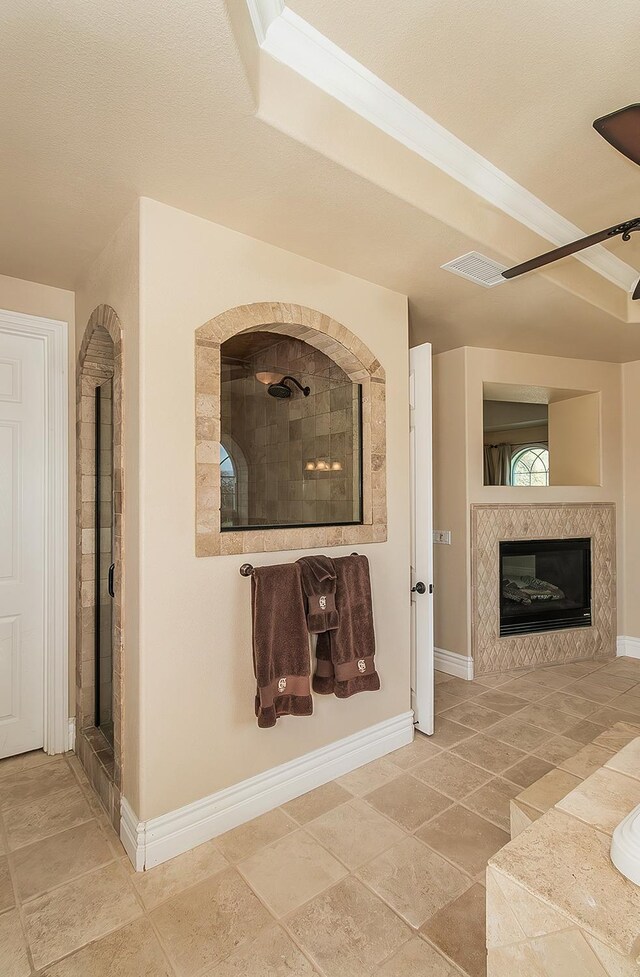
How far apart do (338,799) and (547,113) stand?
282 cm

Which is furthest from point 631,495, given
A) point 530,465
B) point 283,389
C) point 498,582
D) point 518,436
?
point 283,389

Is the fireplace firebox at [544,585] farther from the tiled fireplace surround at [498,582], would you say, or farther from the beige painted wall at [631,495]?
the beige painted wall at [631,495]

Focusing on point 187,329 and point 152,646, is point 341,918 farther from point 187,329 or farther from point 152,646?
point 187,329

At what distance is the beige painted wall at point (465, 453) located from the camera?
3.97 metres

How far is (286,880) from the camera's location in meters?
1.85

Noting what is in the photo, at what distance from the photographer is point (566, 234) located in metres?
2.60

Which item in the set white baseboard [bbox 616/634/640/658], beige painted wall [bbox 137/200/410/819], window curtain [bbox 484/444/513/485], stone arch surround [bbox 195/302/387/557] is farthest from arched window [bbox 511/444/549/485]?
beige painted wall [bbox 137/200/410/819]

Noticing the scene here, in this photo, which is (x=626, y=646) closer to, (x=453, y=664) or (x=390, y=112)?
(x=453, y=664)

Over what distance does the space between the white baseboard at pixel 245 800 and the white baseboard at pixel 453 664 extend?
4.22 ft

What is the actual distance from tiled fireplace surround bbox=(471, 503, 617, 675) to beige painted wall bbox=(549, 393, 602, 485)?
347mm

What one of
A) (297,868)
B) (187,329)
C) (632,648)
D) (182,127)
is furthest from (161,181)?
(632,648)

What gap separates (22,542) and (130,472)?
1.14 meters

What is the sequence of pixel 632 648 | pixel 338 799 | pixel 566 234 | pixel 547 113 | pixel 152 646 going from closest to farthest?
pixel 547 113 → pixel 152 646 → pixel 338 799 → pixel 566 234 → pixel 632 648

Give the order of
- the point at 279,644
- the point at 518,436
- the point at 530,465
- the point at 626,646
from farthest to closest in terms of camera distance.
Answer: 1. the point at 518,436
2. the point at 530,465
3. the point at 626,646
4. the point at 279,644
